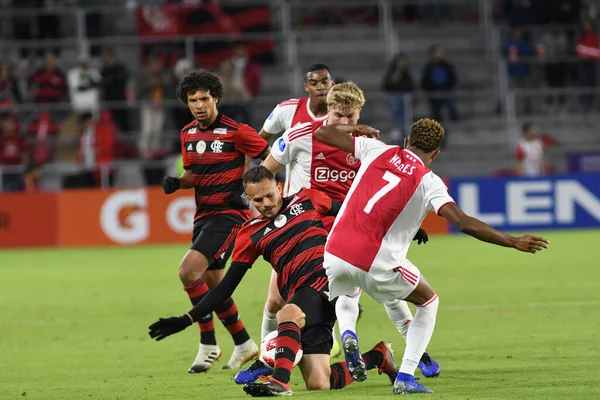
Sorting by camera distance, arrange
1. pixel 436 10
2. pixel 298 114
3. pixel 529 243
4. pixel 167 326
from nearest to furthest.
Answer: pixel 529 243, pixel 167 326, pixel 298 114, pixel 436 10

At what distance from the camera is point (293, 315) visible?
7.20 m

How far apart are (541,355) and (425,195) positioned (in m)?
2.38

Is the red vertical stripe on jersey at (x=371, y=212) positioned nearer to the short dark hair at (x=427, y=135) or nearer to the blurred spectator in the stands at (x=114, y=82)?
the short dark hair at (x=427, y=135)

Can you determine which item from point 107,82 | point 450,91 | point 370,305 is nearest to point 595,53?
point 450,91

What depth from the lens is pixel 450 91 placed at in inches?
943

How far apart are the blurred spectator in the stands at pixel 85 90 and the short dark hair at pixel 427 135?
54.7 feet

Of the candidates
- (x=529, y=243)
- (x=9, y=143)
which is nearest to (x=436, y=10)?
(x=9, y=143)

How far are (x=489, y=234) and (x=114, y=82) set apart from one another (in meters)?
17.7

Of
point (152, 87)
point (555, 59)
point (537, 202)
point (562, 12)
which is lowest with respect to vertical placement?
point (537, 202)

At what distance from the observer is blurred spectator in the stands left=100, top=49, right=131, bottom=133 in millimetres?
23047

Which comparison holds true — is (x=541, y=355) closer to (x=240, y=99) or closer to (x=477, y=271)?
(x=477, y=271)

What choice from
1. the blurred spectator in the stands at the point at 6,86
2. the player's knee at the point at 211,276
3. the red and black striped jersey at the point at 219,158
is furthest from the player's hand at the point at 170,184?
the blurred spectator in the stands at the point at 6,86

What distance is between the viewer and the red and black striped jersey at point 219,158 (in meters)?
9.19

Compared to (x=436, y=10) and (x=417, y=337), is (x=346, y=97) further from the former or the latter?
(x=436, y=10)
